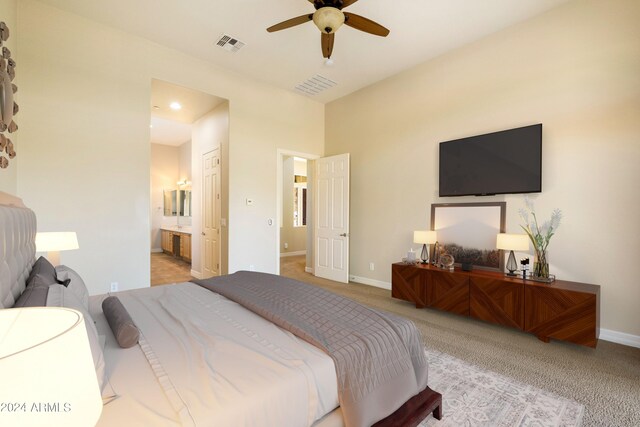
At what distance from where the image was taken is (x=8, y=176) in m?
2.55

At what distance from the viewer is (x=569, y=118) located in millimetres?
2979

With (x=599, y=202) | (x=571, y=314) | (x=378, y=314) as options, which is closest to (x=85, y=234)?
(x=378, y=314)

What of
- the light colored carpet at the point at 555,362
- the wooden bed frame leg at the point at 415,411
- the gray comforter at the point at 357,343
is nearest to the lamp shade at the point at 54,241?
the gray comforter at the point at 357,343

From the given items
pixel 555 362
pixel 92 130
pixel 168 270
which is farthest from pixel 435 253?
pixel 168 270

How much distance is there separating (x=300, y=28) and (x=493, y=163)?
276 centimetres

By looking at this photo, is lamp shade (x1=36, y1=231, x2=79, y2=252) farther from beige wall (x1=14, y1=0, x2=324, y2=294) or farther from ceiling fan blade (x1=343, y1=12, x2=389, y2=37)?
ceiling fan blade (x1=343, y1=12, x2=389, y2=37)

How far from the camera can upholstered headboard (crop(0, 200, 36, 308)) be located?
1.09 m

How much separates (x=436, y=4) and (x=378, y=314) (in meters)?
3.13

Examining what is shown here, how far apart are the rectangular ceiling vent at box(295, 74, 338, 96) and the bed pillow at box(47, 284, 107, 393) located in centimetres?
421

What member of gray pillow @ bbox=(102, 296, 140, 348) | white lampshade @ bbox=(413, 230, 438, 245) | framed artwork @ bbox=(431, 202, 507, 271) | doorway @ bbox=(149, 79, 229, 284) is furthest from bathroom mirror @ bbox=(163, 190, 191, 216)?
gray pillow @ bbox=(102, 296, 140, 348)

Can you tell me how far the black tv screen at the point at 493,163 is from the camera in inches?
124

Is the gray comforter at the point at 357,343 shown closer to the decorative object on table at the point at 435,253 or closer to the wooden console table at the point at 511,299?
the wooden console table at the point at 511,299

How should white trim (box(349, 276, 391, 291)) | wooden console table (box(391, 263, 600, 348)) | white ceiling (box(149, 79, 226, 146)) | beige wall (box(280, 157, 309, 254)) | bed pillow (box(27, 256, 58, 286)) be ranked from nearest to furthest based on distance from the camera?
1. bed pillow (box(27, 256, 58, 286))
2. wooden console table (box(391, 263, 600, 348))
3. white ceiling (box(149, 79, 226, 146))
4. white trim (box(349, 276, 391, 291))
5. beige wall (box(280, 157, 309, 254))

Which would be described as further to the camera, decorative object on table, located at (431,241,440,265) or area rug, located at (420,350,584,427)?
decorative object on table, located at (431,241,440,265)
